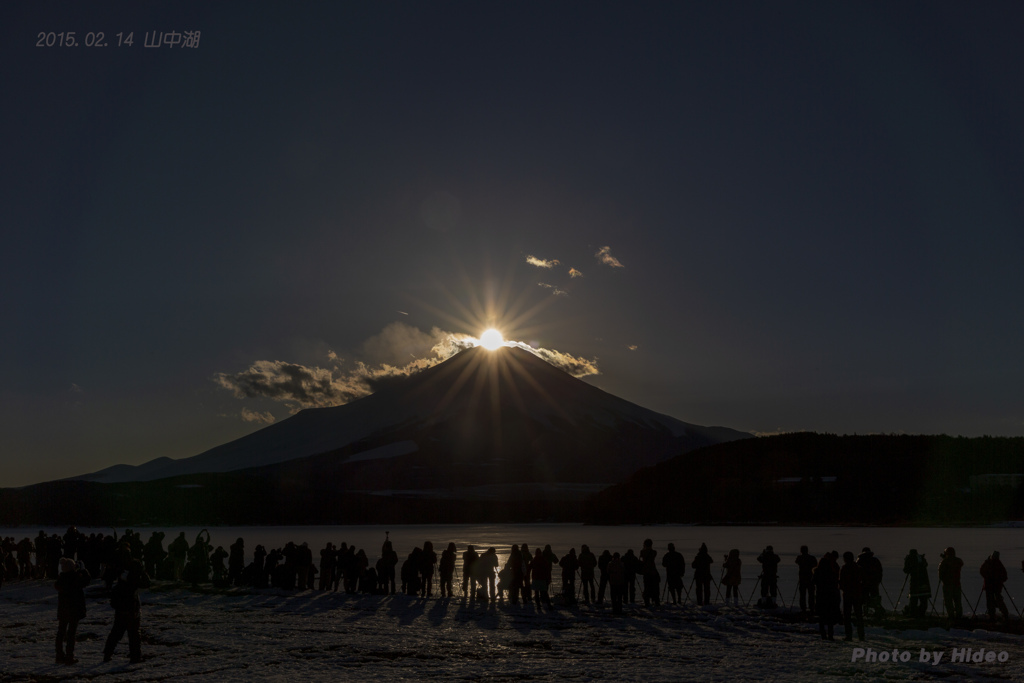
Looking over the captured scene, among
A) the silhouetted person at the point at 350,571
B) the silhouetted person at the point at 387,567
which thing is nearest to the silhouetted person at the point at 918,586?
the silhouetted person at the point at 387,567

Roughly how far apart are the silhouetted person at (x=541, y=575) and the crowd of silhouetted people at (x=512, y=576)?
31 mm

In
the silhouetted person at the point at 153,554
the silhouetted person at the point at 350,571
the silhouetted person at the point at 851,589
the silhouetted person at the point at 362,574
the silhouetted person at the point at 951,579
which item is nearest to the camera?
the silhouetted person at the point at 851,589

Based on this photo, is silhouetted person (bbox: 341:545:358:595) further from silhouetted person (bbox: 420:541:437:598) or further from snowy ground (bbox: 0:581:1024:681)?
snowy ground (bbox: 0:581:1024:681)

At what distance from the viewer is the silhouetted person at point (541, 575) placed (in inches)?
1002

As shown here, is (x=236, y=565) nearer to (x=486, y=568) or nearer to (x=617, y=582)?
(x=486, y=568)

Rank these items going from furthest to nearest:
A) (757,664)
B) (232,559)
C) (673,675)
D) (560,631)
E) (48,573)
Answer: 1. (48,573)
2. (232,559)
3. (560,631)
4. (757,664)
5. (673,675)

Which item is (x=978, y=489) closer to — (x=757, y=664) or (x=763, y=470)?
(x=763, y=470)

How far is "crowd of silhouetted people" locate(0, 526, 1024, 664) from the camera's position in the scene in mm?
16703

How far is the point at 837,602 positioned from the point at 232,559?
22.4 metres

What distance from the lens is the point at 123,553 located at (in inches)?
1059

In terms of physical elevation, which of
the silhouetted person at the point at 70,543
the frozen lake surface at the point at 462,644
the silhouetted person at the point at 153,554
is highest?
the silhouetted person at the point at 70,543

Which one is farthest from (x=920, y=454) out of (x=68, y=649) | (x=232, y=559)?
(x=68, y=649)

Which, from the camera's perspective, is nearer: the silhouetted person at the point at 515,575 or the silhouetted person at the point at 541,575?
the silhouetted person at the point at 541,575

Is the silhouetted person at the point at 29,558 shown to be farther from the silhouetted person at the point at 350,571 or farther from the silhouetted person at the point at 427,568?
the silhouetted person at the point at 427,568
